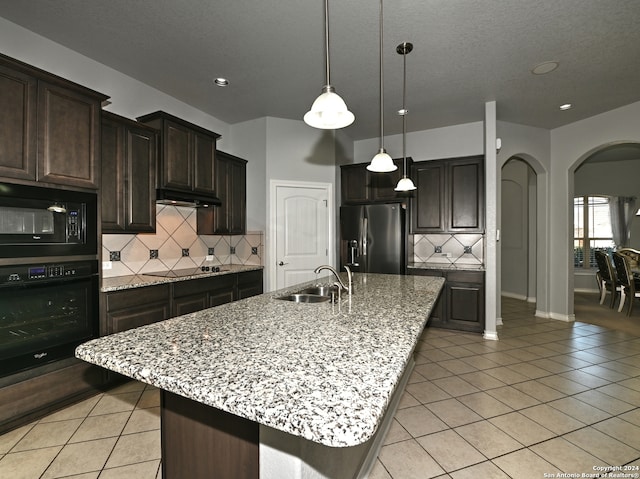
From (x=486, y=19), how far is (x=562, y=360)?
3.22 meters

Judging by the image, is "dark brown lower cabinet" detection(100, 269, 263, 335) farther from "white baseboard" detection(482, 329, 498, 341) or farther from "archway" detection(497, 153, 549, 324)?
"archway" detection(497, 153, 549, 324)

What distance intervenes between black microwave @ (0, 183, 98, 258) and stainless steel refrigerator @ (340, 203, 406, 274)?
300 centimetres

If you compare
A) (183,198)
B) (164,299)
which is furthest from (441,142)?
(164,299)

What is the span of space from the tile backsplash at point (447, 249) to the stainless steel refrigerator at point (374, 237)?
375 mm

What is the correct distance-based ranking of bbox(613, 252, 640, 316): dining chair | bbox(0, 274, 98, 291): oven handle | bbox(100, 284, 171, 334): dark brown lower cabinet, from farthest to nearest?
bbox(613, 252, 640, 316): dining chair < bbox(100, 284, 171, 334): dark brown lower cabinet < bbox(0, 274, 98, 291): oven handle

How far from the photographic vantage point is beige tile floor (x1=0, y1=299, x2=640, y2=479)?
168 centimetres

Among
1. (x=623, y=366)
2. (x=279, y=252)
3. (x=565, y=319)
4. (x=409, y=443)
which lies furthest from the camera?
(x=565, y=319)

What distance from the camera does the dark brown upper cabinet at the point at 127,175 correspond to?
2.56 meters

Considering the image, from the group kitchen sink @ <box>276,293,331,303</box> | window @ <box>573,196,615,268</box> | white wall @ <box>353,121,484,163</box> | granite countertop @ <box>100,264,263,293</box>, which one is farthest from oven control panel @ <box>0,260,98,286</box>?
window @ <box>573,196,615,268</box>

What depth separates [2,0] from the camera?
2109 millimetres

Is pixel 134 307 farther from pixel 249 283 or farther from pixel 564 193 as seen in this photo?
pixel 564 193

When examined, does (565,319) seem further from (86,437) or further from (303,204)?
(86,437)

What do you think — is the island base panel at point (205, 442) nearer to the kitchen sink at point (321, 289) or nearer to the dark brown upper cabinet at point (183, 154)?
the kitchen sink at point (321, 289)

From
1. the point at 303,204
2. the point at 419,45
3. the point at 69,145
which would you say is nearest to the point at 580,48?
the point at 419,45
